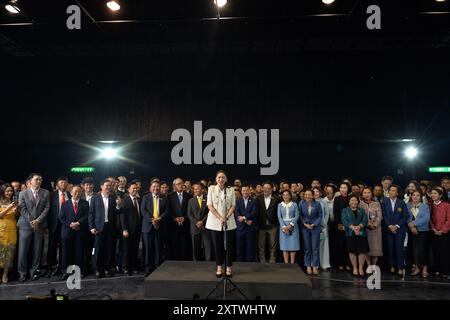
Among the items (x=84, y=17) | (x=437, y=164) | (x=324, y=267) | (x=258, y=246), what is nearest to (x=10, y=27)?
(x=84, y=17)

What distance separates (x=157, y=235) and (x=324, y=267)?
2.90m

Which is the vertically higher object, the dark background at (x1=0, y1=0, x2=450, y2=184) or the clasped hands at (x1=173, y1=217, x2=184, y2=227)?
the dark background at (x1=0, y1=0, x2=450, y2=184)

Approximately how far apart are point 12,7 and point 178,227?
6.08 m

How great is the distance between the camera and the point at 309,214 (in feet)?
16.6

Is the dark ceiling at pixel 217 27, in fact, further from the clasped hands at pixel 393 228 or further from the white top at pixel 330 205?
the clasped hands at pixel 393 228

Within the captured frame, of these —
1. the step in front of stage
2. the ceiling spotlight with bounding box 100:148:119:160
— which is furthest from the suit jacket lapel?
the ceiling spotlight with bounding box 100:148:119:160

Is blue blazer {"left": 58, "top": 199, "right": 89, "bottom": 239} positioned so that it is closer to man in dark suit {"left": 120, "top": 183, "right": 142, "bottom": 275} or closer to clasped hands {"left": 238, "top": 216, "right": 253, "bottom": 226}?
man in dark suit {"left": 120, "top": 183, "right": 142, "bottom": 275}

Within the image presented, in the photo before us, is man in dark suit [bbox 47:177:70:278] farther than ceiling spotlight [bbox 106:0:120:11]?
No

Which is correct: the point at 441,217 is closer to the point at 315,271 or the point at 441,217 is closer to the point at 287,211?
the point at 315,271

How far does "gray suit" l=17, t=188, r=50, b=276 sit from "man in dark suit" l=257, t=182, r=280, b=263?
3.49 metres

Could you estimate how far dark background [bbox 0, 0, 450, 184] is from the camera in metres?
8.37

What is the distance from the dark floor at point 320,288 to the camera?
3968mm

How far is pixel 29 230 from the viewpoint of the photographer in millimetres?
4645

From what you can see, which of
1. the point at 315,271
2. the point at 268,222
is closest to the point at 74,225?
the point at 268,222
